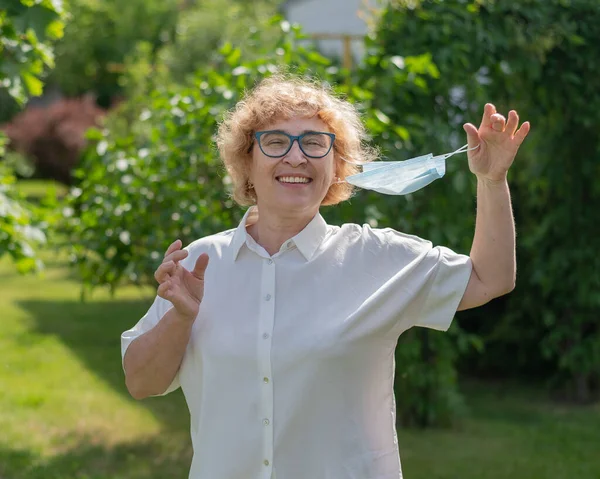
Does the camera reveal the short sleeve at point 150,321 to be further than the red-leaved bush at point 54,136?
No

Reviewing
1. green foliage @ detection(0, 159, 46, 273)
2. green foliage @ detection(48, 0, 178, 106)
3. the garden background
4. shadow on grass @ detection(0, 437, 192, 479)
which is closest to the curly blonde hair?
the garden background

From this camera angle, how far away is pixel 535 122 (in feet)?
21.1

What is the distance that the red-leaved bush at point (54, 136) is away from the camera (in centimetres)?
2328

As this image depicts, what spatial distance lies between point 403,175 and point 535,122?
414 centimetres

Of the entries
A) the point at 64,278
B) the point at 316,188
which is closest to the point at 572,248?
the point at 316,188

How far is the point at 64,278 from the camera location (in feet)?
44.2

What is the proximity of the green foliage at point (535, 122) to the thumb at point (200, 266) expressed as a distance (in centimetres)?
314

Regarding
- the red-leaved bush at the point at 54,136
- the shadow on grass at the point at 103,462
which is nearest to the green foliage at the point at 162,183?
the shadow on grass at the point at 103,462

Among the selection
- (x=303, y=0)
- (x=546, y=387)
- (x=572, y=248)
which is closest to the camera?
(x=572, y=248)

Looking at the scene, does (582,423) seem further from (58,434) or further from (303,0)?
(303,0)

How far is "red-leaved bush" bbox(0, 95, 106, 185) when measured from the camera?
2328cm

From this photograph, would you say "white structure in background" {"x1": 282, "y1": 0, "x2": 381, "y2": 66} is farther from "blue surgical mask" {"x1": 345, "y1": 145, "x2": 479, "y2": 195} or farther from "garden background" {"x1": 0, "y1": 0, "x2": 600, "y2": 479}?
"blue surgical mask" {"x1": 345, "y1": 145, "x2": 479, "y2": 195}

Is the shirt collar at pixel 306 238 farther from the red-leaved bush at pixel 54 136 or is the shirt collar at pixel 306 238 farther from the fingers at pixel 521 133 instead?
the red-leaved bush at pixel 54 136

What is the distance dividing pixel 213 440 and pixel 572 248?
4598 mm
